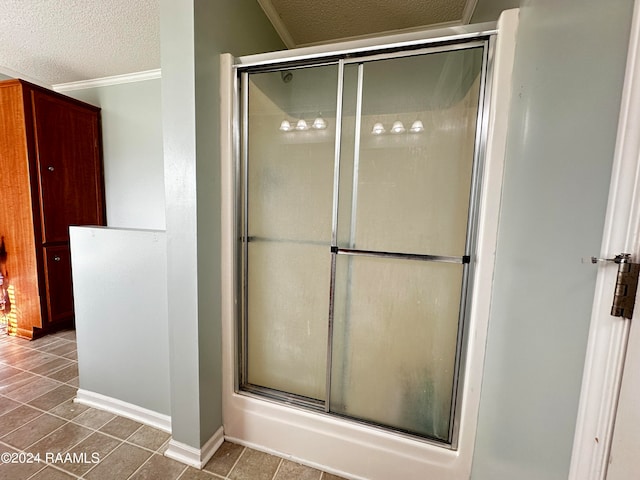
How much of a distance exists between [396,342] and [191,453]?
1.21 metres

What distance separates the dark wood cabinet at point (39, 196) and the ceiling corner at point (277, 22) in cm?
234

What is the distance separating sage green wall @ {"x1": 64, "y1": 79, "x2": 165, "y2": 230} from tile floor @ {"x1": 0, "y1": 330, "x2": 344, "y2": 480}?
5.47ft

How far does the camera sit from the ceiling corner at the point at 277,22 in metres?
1.55

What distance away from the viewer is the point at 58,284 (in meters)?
2.53

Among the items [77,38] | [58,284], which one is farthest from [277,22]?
[58,284]

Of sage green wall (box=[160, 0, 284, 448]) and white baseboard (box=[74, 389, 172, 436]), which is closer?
sage green wall (box=[160, 0, 284, 448])

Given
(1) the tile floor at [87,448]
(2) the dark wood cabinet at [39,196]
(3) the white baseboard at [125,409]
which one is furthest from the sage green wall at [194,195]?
(2) the dark wood cabinet at [39,196]

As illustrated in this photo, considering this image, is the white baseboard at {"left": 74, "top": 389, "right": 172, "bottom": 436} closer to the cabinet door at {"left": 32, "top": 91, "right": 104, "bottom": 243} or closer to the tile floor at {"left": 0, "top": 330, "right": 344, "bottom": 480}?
the tile floor at {"left": 0, "top": 330, "right": 344, "bottom": 480}

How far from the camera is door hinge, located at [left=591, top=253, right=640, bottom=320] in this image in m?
0.45

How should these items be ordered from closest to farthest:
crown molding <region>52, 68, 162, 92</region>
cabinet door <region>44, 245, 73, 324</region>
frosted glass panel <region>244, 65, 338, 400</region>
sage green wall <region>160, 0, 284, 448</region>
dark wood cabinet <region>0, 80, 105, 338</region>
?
1. sage green wall <region>160, 0, 284, 448</region>
2. frosted glass panel <region>244, 65, 338, 400</region>
3. dark wood cabinet <region>0, 80, 105, 338</region>
4. cabinet door <region>44, 245, 73, 324</region>
5. crown molding <region>52, 68, 162, 92</region>

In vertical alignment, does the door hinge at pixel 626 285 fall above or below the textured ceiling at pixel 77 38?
below

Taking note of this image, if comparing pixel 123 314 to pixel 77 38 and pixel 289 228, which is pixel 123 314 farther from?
pixel 77 38

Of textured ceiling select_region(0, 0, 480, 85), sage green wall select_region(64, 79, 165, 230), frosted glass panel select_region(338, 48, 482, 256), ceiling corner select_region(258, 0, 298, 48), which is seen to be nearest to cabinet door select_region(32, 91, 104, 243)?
sage green wall select_region(64, 79, 165, 230)

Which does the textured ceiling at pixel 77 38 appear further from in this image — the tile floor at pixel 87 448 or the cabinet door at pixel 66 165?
the tile floor at pixel 87 448
